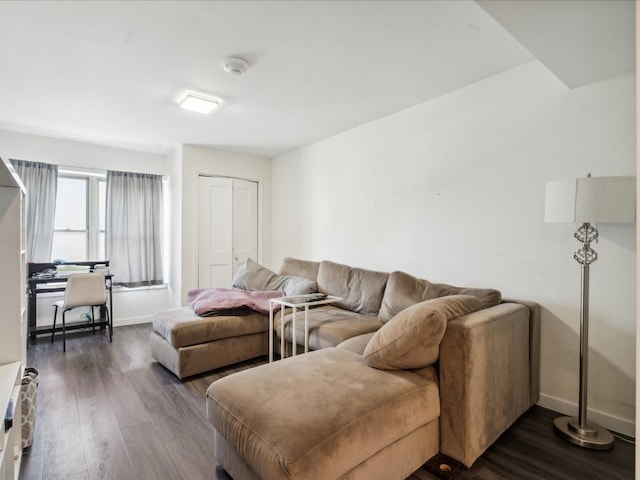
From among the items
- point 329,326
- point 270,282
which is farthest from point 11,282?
point 270,282

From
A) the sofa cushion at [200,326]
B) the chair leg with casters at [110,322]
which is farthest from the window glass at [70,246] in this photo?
the sofa cushion at [200,326]

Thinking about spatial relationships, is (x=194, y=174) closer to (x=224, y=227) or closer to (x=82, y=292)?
(x=224, y=227)

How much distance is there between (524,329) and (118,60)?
344 centimetres

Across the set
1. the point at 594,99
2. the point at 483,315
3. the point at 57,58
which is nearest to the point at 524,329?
the point at 483,315

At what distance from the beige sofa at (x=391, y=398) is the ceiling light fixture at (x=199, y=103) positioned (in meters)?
2.44

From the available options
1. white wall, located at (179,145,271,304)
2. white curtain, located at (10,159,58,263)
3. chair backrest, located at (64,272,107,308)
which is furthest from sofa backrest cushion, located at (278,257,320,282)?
white curtain, located at (10,159,58,263)

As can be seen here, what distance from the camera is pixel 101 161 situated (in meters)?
4.66

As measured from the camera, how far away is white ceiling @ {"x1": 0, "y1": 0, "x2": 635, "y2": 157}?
1833mm

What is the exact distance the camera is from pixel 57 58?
2.39m

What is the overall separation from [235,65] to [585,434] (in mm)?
3328

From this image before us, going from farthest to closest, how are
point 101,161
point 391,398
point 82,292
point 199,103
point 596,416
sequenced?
1. point 101,161
2. point 82,292
3. point 199,103
4. point 596,416
5. point 391,398

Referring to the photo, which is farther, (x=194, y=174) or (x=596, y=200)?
(x=194, y=174)

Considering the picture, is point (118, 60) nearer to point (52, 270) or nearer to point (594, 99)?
point (52, 270)

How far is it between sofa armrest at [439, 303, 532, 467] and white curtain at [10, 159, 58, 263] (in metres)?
4.80
